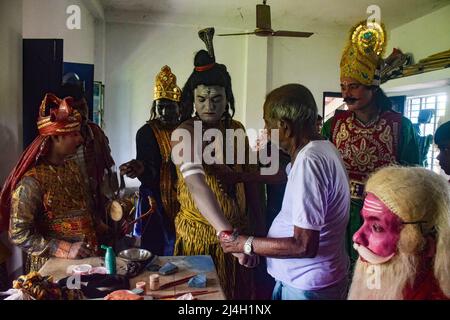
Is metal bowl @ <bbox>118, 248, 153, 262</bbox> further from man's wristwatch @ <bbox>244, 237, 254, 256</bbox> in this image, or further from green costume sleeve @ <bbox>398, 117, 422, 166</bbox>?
green costume sleeve @ <bbox>398, 117, 422, 166</bbox>

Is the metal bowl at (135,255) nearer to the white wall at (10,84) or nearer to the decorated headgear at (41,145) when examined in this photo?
the decorated headgear at (41,145)

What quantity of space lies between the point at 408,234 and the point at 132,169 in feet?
3.82

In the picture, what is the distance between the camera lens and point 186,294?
87cm

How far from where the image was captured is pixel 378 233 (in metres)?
0.67

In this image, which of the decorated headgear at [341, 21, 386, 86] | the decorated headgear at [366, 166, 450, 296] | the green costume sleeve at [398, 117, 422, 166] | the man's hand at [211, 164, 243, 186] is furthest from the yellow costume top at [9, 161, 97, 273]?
the green costume sleeve at [398, 117, 422, 166]

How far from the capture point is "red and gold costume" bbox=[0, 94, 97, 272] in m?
1.05

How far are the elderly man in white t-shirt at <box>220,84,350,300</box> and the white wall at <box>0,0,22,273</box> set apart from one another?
0.96 m

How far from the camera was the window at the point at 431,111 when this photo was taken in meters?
1.44

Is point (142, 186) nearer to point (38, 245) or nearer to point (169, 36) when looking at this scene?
point (38, 245)

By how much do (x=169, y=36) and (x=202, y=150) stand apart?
164 centimetres

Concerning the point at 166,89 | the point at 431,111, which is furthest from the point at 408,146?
the point at 166,89

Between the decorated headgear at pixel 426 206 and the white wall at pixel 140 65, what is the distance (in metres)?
1.84

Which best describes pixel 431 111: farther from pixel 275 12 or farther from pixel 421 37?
pixel 275 12
